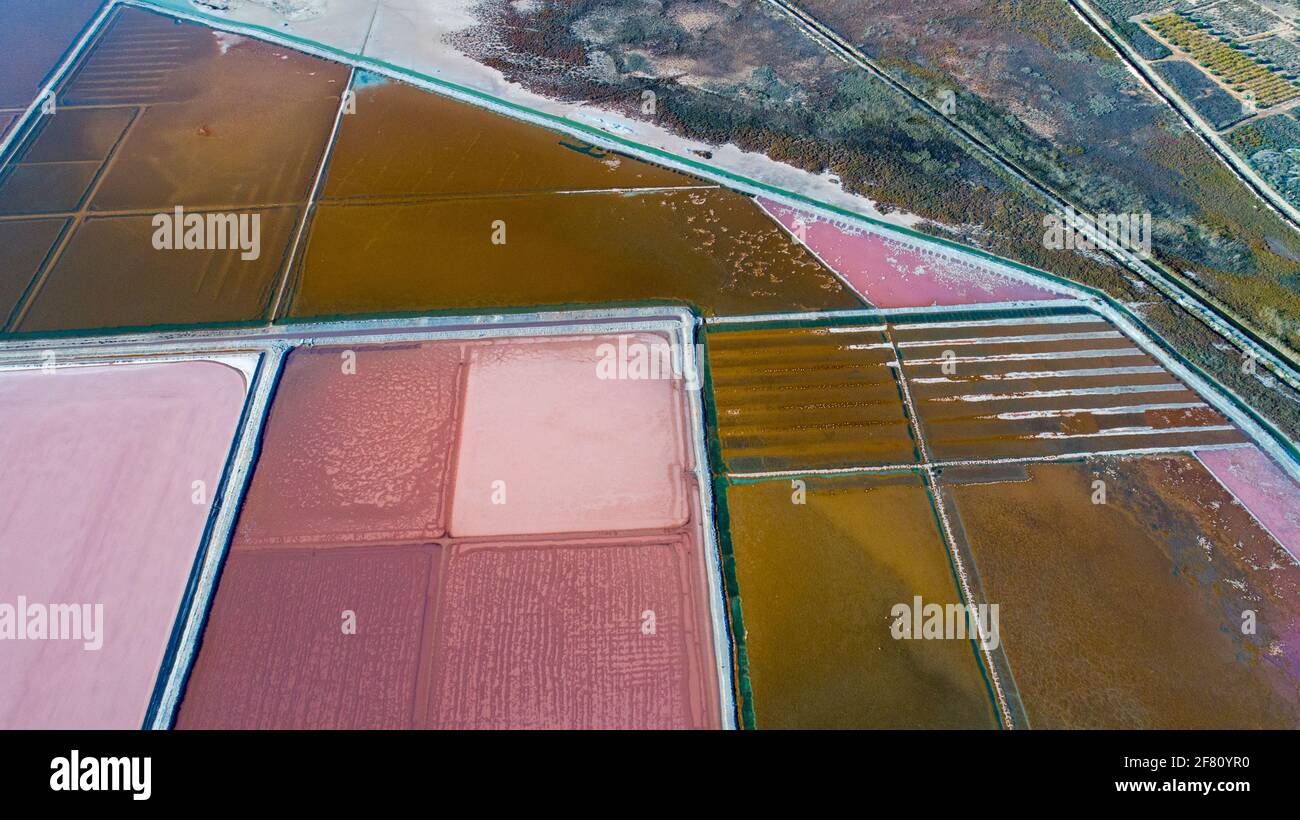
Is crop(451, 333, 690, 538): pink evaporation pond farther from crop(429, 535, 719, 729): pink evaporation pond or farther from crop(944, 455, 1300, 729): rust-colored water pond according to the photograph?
crop(944, 455, 1300, 729): rust-colored water pond

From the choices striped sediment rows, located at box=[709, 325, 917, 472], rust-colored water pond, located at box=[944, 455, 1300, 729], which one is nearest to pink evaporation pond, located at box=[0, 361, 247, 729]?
striped sediment rows, located at box=[709, 325, 917, 472]

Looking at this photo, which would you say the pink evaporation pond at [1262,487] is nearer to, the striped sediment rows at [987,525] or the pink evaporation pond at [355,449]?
the striped sediment rows at [987,525]

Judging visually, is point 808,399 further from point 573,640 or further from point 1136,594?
point 573,640

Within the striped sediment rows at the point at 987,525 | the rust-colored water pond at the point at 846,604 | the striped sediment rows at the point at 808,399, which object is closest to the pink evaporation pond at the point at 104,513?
the striped sediment rows at the point at 987,525

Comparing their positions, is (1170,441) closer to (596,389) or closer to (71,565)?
(596,389)

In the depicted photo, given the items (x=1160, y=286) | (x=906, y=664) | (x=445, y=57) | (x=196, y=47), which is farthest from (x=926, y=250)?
(x=196, y=47)
